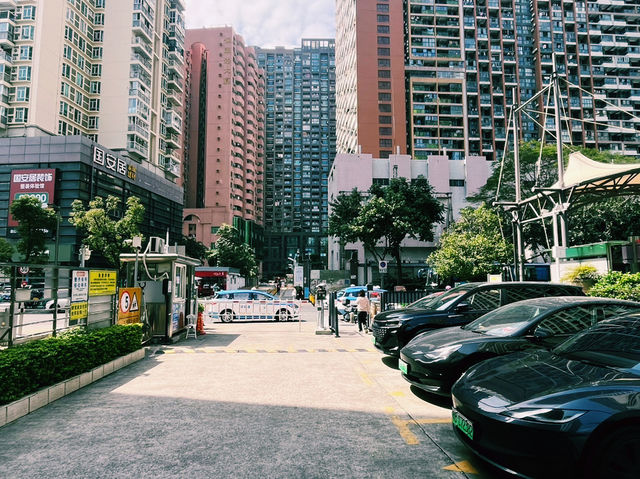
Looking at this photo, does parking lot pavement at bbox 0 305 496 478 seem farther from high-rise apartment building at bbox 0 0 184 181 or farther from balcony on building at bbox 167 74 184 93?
balcony on building at bbox 167 74 184 93

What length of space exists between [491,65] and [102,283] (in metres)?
78.4

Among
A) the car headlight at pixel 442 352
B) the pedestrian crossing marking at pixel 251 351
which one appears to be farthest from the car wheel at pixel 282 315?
the car headlight at pixel 442 352

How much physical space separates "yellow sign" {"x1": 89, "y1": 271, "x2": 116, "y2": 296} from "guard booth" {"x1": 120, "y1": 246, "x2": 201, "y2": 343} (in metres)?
1.56

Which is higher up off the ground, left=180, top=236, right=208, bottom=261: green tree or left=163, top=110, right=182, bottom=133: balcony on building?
left=163, top=110, right=182, bottom=133: balcony on building

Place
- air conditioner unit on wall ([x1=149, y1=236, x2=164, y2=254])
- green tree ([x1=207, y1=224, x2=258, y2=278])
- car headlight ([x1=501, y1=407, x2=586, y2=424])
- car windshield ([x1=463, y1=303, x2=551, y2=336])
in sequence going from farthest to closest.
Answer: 1. green tree ([x1=207, y1=224, x2=258, y2=278])
2. air conditioner unit on wall ([x1=149, y1=236, x2=164, y2=254])
3. car windshield ([x1=463, y1=303, x2=551, y2=336])
4. car headlight ([x1=501, y1=407, x2=586, y2=424])

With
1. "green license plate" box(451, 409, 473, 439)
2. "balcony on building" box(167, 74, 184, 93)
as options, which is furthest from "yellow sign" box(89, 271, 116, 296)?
"balcony on building" box(167, 74, 184, 93)

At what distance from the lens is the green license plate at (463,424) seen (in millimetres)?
3424

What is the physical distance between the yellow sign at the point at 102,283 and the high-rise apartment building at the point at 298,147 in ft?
349

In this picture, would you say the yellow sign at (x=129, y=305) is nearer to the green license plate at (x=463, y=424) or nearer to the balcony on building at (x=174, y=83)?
the green license plate at (x=463, y=424)

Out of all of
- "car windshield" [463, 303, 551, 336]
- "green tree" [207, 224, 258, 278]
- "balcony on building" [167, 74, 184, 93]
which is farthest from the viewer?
"green tree" [207, 224, 258, 278]

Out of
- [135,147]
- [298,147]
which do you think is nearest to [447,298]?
[135,147]

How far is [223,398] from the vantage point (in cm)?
589

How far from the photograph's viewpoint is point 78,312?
7840mm

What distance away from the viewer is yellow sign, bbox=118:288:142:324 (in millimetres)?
9546
